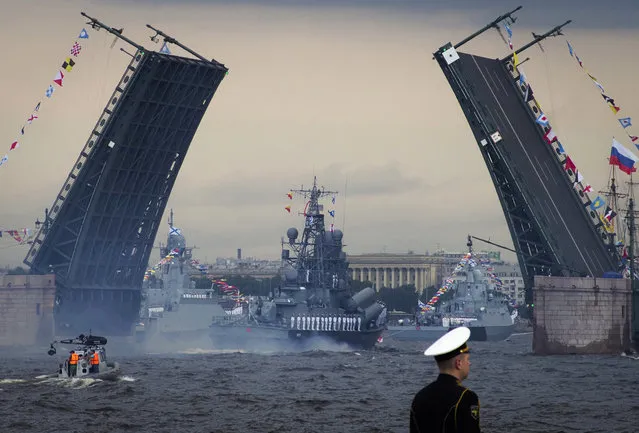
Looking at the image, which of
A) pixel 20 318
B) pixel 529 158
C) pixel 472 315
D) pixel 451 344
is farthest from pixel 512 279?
pixel 451 344

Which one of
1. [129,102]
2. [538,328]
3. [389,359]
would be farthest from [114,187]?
[538,328]

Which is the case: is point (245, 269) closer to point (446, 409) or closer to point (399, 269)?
point (399, 269)

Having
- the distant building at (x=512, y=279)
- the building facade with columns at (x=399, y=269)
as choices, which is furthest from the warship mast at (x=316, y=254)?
the distant building at (x=512, y=279)

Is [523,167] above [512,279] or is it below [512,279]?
below

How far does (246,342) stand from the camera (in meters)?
55.7

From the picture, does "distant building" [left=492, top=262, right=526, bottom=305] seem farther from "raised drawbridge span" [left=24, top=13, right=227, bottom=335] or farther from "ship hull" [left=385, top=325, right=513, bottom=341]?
"raised drawbridge span" [left=24, top=13, right=227, bottom=335]

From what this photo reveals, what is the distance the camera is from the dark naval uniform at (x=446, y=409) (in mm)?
6879

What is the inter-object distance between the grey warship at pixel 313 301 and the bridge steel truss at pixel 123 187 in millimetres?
6296

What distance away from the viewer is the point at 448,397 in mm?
7000

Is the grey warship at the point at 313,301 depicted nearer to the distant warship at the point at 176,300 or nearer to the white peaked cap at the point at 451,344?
the distant warship at the point at 176,300

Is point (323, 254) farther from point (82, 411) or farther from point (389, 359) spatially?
point (82, 411)

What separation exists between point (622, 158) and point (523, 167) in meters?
3.96

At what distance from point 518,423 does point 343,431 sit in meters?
3.64

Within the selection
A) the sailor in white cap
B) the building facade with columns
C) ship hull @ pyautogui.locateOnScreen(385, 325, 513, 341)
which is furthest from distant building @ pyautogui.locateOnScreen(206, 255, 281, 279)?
the sailor in white cap
